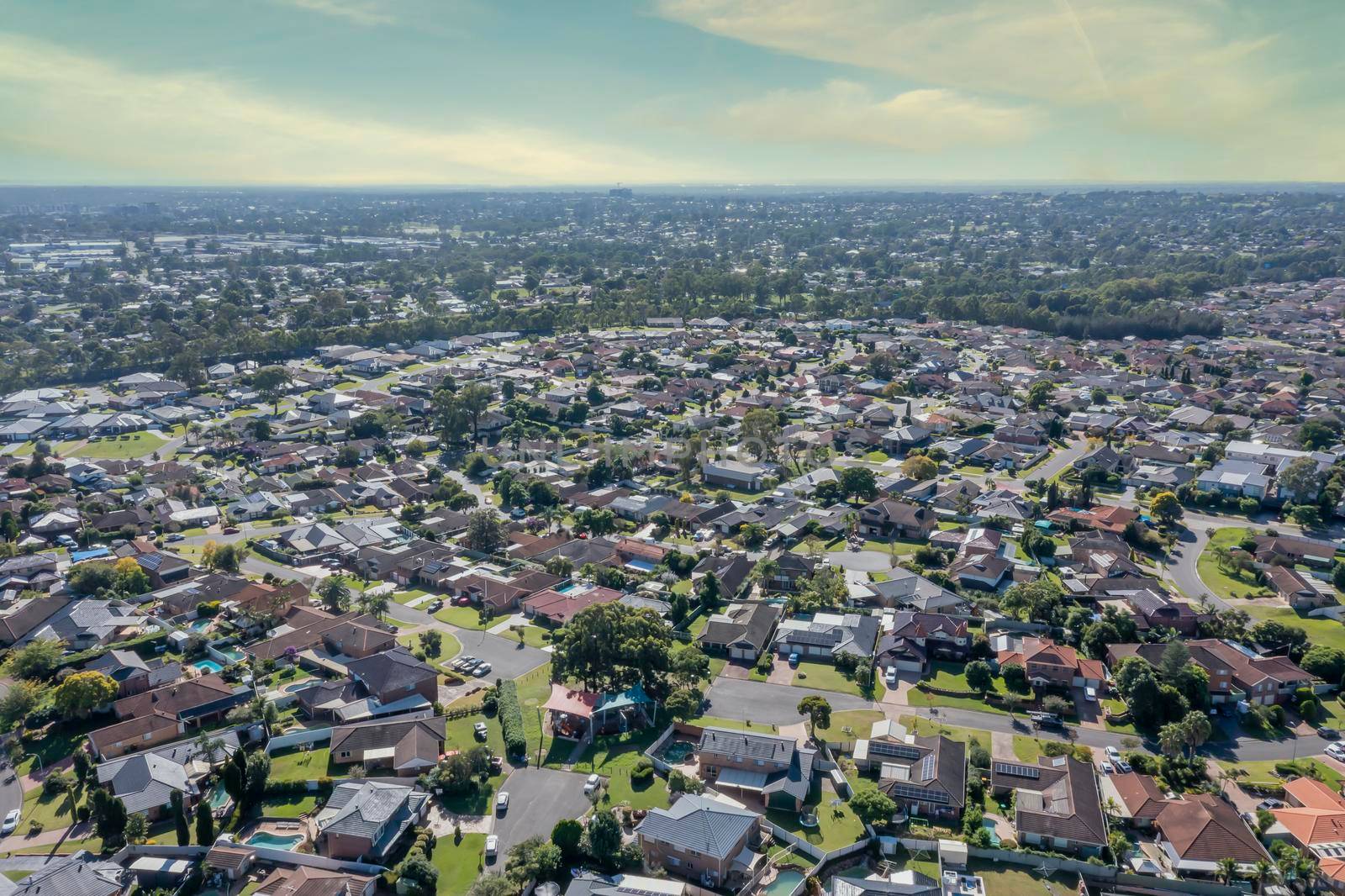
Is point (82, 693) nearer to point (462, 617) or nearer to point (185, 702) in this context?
point (185, 702)

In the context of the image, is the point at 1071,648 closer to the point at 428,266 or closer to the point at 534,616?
the point at 534,616

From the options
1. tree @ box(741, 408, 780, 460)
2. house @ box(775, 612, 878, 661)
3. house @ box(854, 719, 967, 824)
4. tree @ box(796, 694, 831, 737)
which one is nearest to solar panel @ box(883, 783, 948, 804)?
house @ box(854, 719, 967, 824)

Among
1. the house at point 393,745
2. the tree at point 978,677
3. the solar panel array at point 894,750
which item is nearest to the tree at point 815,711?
the solar panel array at point 894,750

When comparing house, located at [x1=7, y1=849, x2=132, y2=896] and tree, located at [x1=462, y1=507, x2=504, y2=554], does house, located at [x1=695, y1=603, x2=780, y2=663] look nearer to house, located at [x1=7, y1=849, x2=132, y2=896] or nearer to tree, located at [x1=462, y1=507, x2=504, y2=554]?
tree, located at [x1=462, y1=507, x2=504, y2=554]

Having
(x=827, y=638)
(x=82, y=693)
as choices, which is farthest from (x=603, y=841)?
(x=82, y=693)

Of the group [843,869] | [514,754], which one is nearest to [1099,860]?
[843,869]
